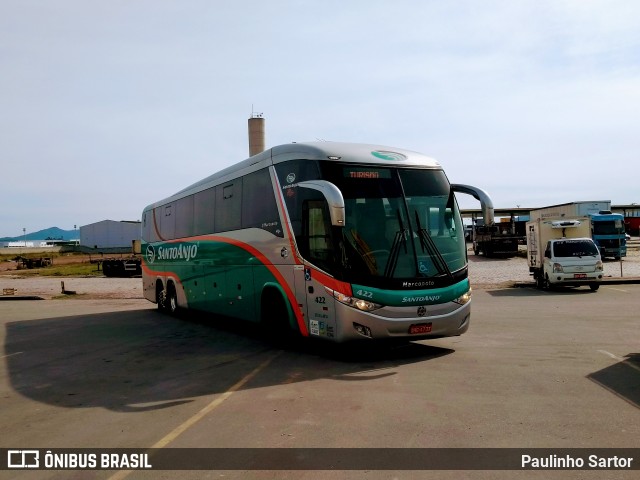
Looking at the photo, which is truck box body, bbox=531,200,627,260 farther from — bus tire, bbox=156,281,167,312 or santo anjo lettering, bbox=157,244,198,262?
santo anjo lettering, bbox=157,244,198,262

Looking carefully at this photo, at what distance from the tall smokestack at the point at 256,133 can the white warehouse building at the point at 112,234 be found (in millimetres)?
60729

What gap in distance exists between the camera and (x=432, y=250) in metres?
9.84

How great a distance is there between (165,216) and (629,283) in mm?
19735

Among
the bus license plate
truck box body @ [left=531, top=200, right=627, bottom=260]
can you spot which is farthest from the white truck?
truck box body @ [left=531, top=200, right=627, bottom=260]

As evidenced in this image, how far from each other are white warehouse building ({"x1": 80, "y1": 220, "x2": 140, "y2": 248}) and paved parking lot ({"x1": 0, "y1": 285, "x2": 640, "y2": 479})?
10438 cm

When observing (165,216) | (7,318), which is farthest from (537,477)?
(7,318)

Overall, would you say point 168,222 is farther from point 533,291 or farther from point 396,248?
point 533,291

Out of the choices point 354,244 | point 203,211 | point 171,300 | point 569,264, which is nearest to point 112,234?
point 171,300

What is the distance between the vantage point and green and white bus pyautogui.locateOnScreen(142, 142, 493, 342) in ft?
30.6

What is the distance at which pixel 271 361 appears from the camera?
10148 millimetres

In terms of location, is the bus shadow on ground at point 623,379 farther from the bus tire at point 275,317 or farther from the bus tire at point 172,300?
the bus tire at point 172,300

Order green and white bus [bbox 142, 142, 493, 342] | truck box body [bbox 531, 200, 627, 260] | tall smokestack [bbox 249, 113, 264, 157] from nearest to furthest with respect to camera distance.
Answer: green and white bus [bbox 142, 142, 493, 342]
truck box body [bbox 531, 200, 627, 260]
tall smokestack [bbox 249, 113, 264, 157]

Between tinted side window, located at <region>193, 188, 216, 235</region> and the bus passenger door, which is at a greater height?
tinted side window, located at <region>193, 188, 216, 235</region>

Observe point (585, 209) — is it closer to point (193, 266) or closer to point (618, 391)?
point (193, 266)
